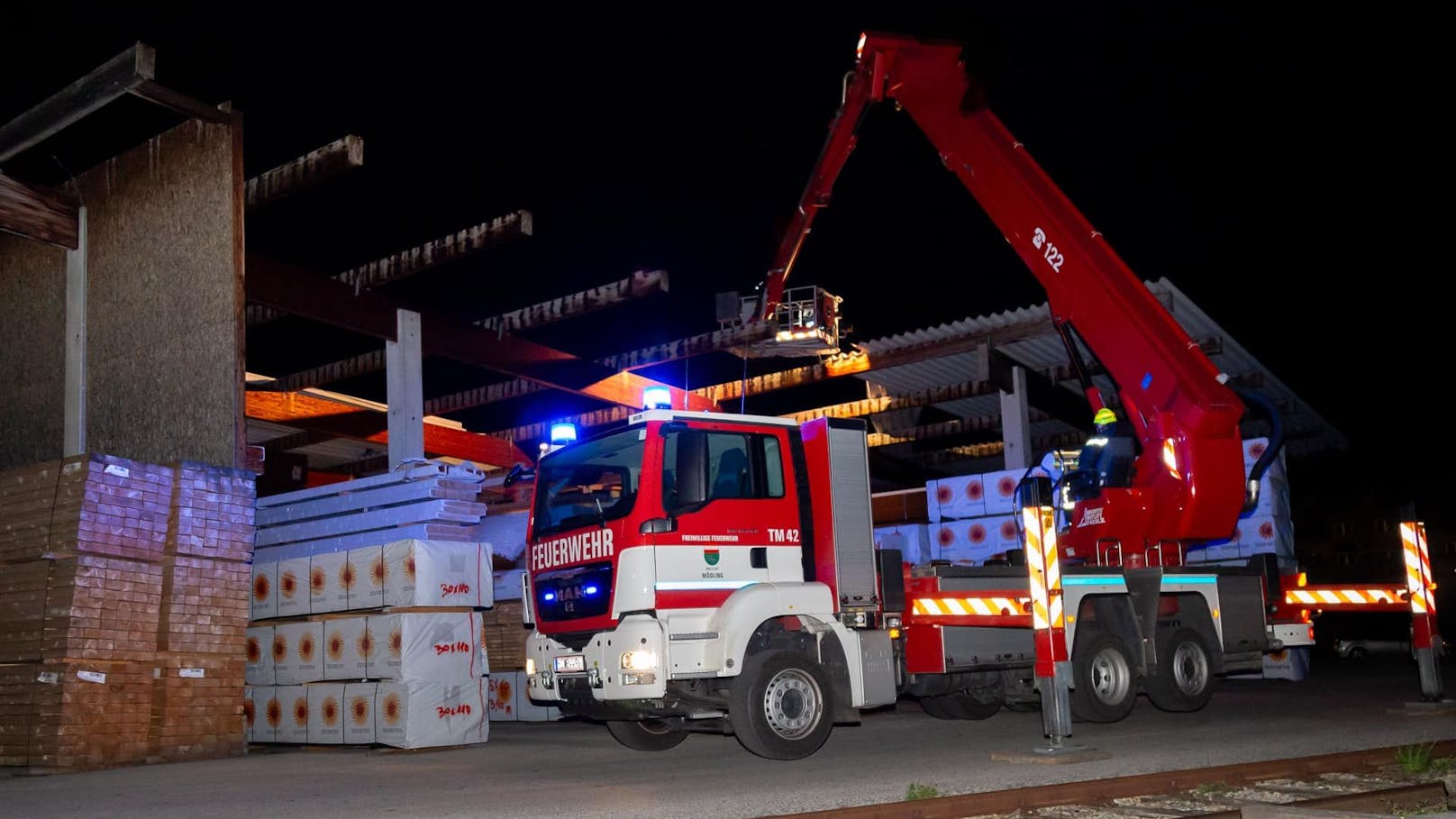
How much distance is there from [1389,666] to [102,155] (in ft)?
64.8

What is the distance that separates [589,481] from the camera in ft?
Answer: 32.6

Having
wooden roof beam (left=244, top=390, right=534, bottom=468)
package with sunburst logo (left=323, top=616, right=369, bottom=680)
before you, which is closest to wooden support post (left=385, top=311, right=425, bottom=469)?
package with sunburst logo (left=323, top=616, right=369, bottom=680)

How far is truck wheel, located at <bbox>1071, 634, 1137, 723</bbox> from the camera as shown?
11.2 meters

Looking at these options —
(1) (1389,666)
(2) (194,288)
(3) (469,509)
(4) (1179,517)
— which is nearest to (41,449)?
(2) (194,288)

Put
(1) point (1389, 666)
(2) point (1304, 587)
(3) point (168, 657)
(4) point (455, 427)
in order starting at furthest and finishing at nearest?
(4) point (455, 427) < (1) point (1389, 666) < (2) point (1304, 587) < (3) point (168, 657)

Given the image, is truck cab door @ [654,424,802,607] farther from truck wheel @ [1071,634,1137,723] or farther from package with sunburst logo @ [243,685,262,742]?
package with sunburst logo @ [243,685,262,742]

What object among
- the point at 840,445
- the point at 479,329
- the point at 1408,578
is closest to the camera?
the point at 840,445

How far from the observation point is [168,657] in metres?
11.4

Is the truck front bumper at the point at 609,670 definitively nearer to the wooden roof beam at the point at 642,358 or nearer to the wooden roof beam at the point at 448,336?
the wooden roof beam at the point at 448,336

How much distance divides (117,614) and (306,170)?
4.57 m

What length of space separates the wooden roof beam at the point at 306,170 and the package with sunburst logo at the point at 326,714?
198 inches

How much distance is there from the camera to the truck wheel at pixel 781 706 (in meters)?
9.23

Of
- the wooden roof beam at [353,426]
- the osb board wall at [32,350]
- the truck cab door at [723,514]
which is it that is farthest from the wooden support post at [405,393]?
the truck cab door at [723,514]

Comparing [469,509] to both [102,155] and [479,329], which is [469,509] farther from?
[102,155]
